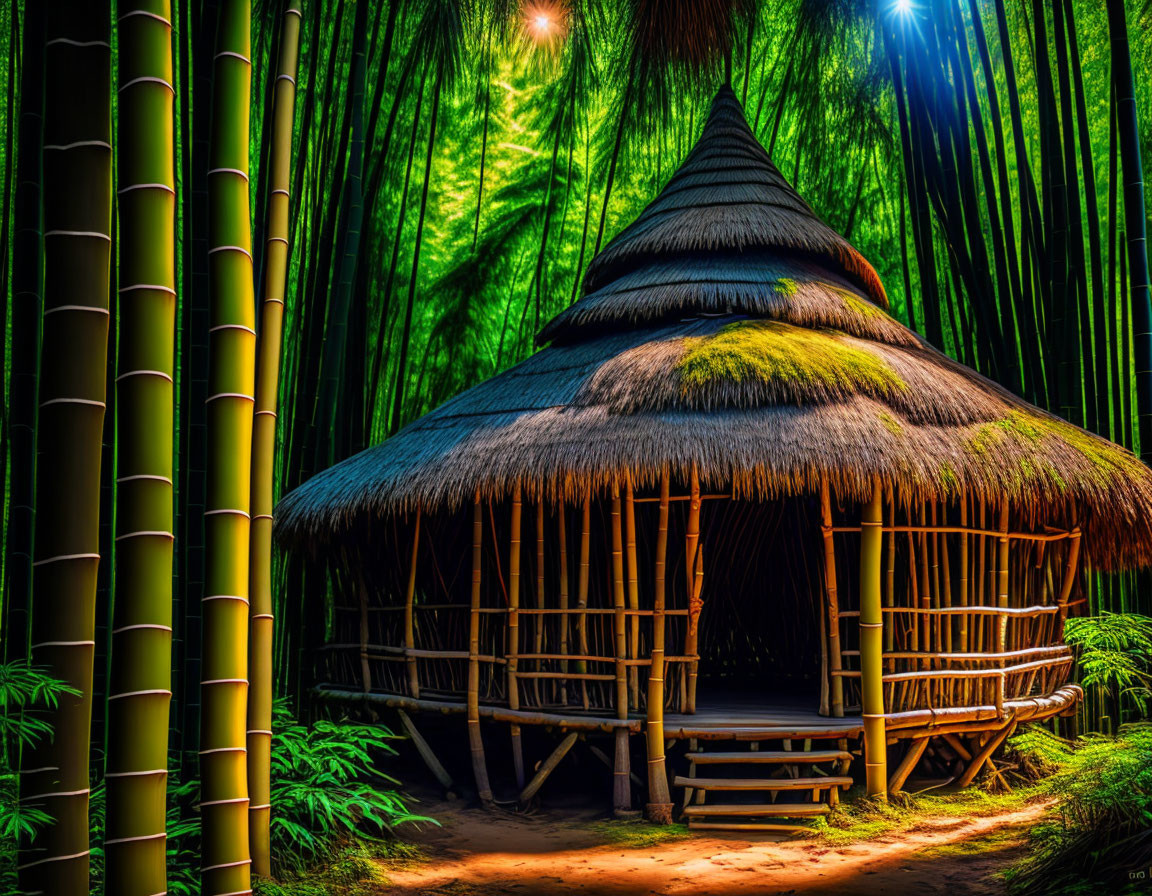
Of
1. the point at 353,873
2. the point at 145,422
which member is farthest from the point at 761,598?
the point at 145,422

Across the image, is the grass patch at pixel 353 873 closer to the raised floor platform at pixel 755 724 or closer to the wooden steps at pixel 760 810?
the wooden steps at pixel 760 810

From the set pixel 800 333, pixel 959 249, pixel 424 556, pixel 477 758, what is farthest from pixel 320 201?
pixel 959 249

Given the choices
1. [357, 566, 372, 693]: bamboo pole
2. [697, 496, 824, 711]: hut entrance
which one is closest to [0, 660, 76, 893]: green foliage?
[357, 566, 372, 693]: bamboo pole

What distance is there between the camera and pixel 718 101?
349 inches

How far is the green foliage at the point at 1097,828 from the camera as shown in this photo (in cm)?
338

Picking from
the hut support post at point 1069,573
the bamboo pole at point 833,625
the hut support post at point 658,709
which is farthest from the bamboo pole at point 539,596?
the hut support post at point 1069,573

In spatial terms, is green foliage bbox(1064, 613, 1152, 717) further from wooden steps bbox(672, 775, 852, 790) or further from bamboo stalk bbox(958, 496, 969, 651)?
wooden steps bbox(672, 775, 852, 790)

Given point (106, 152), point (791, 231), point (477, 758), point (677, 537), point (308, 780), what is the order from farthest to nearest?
point (791, 231), point (677, 537), point (477, 758), point (308, 780), point (106, 152)

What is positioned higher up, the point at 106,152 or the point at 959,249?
the point at 959,249

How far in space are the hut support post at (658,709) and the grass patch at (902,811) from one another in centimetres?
86

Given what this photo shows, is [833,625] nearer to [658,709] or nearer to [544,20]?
[658,709]

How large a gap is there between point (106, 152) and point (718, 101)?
783 centimetres

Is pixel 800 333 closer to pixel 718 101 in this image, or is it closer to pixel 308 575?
pixel 718 101

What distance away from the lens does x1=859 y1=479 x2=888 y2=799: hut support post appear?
5527mm
